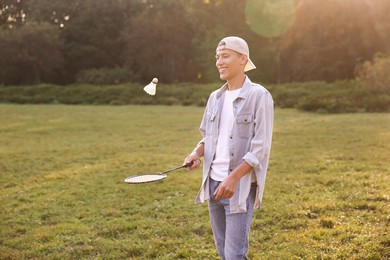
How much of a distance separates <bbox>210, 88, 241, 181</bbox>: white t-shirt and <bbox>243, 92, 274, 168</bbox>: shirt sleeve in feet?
0.80

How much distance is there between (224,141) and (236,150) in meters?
0.15

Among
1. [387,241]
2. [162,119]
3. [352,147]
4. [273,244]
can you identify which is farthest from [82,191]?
[162,119]

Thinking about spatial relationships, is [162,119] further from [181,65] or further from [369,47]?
[181,65]

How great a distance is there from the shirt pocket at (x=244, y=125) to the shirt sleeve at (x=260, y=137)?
6 centimetres

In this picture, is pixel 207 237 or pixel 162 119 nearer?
pixel 207 237

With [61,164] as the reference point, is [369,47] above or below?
above

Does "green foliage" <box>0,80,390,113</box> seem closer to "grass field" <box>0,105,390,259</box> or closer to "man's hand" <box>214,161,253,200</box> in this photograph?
"grass field" <box>0,105,390,259</box>

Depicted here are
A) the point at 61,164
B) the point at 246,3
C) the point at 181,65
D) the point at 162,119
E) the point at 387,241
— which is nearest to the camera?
the point at 387,241

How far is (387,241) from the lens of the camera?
578 cm

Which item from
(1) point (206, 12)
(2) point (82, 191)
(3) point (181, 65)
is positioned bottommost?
(2) point (82, 191)

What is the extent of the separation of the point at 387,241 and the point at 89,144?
11.3 metres

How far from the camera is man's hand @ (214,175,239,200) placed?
3424 millimetres

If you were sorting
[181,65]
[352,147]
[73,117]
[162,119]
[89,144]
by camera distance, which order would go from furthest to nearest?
[181,65], [73,117], [162,119], [89,144], [352,147]

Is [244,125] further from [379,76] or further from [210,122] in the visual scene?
[379,76]
